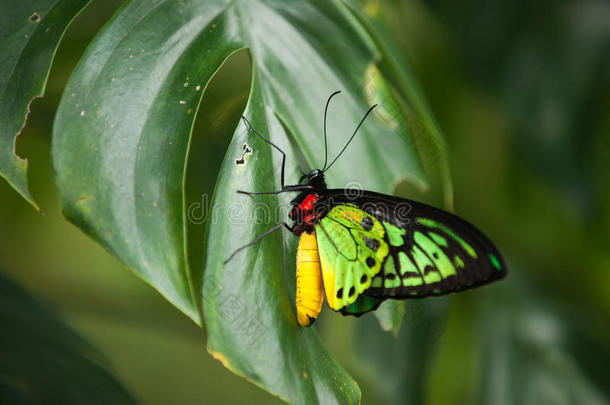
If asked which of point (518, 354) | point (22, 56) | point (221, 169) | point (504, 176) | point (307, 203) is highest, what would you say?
point (22, 56)

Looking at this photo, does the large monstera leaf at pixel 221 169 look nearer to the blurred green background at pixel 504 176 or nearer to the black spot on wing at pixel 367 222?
the black spot on wing at pixel 367 222

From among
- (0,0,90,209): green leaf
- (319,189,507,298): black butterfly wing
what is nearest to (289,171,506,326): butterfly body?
(319,189,507,298): black butterfly wing

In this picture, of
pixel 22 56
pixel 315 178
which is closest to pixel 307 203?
pixel 315 178

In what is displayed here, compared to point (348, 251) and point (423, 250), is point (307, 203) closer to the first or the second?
point (348, 251)

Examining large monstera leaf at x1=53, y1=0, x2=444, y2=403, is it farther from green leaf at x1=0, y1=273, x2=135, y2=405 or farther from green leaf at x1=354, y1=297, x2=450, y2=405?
green leaf at x1=354, y1=297, x2=450, y2=405

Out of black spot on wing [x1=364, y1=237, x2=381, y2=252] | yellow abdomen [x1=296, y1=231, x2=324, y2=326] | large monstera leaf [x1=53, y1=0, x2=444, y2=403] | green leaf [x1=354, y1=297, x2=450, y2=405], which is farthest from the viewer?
green leaf [x1=354, y1=297, x2=450, y2=405]

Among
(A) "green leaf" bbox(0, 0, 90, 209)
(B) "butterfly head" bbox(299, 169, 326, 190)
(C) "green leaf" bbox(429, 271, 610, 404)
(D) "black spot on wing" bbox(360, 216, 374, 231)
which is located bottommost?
(C) "green leaf" bbox(429, 271, 610, 404)
